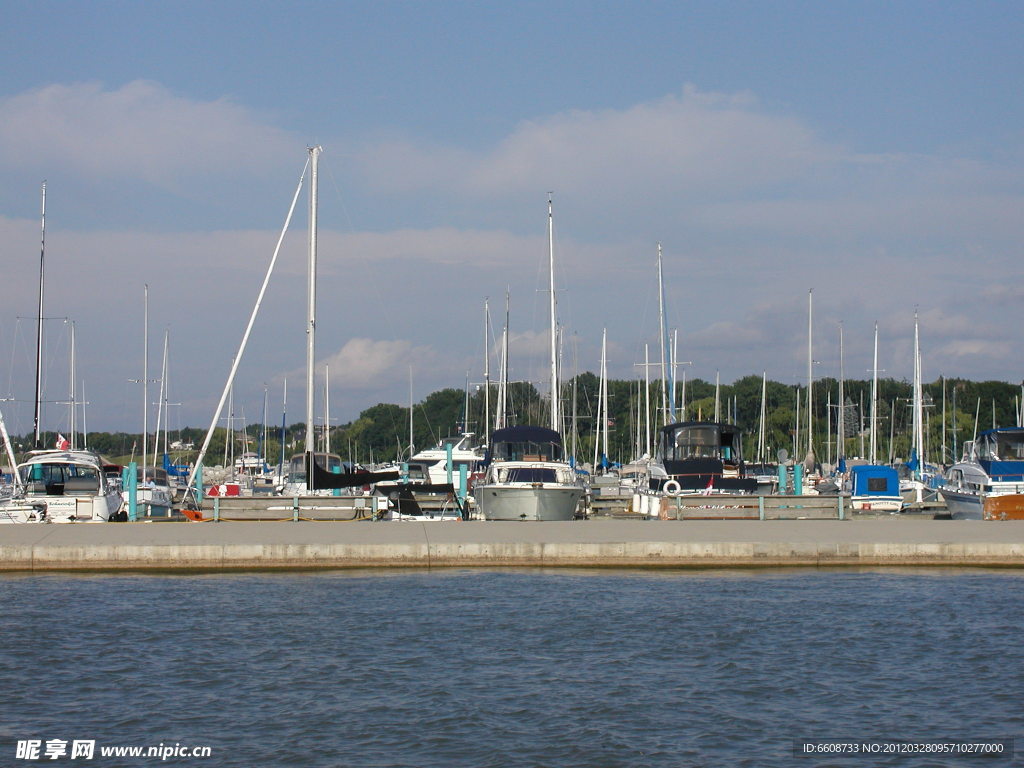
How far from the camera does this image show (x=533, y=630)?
19.2 m

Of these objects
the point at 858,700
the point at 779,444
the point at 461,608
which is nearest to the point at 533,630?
the point at 461,608

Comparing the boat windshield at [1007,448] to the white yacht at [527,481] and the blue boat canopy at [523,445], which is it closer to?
the white yacht at [527,481]

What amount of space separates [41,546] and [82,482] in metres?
11.2

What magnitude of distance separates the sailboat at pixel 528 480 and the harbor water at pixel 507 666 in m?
9.86

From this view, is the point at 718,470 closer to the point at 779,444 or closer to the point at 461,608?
the point at 461,608

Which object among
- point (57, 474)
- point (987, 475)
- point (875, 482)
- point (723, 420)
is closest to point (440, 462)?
point (875, 482)

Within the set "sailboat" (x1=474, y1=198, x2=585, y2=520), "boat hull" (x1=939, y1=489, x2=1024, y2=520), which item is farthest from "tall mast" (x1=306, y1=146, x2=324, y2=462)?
"boat hull" (x1=939, y1=489, x2=1024, y2=520)

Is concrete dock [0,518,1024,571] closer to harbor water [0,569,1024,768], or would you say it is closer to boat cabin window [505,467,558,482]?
harbor water [0,569,1024,768]

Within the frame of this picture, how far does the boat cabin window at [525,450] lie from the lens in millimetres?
40750

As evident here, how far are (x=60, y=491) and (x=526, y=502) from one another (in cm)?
1388

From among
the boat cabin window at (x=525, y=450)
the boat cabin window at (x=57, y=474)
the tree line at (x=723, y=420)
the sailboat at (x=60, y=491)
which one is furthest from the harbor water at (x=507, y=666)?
the tree line at (x=723, y=420)

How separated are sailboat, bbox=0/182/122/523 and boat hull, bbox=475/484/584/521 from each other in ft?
36.7

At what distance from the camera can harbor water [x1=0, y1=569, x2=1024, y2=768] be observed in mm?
13289

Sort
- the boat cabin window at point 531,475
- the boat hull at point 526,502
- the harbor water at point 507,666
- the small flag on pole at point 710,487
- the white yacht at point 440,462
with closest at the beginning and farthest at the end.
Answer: the harbor water at point 507,666 < the boat hull at point 526,502 < the boat cabin window at point 531,475 < the small flag on pole at point 710,487 < the white yacht at point 440,462
